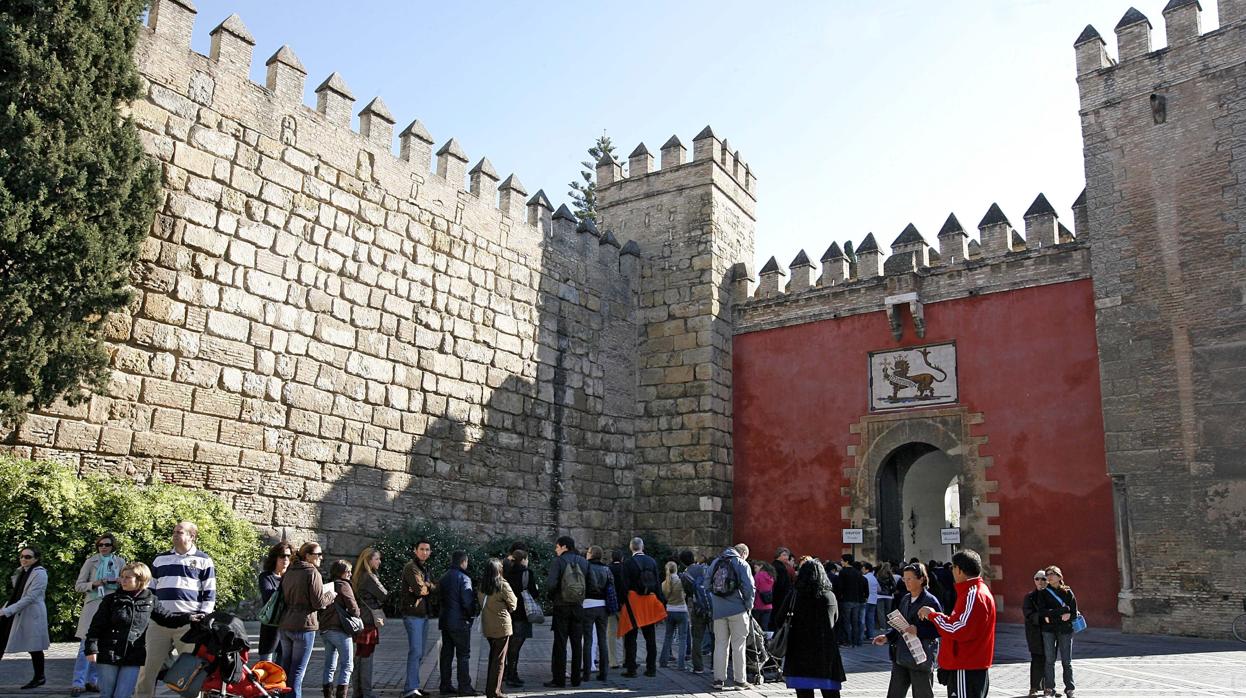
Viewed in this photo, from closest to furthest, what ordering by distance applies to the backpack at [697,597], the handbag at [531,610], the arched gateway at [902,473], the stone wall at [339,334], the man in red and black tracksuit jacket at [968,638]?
the man in red and black tracksuit jacket at [968,638] < the handbag at [531,610] < the backpack at [697,597] < the stone wall at [339,334] < the arched gateway at [902,473]

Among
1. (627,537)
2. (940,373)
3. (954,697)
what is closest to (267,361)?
(627,537)

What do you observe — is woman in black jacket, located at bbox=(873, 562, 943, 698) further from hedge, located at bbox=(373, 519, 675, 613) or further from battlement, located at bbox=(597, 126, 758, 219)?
battlement, located at bbox=(597, 126, 758, 219)

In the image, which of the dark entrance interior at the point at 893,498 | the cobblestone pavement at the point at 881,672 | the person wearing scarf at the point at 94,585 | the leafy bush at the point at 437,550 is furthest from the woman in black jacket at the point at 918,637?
the dark entrance interior at the point at 893,498

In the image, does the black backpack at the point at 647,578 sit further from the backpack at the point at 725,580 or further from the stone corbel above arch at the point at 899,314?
the stone corbel above arch at the point at 899,314

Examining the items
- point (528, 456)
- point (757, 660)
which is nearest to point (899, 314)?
point (528, 456)

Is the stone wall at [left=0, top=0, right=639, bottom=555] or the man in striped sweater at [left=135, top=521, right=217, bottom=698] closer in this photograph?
the man in striped sweater at [left=135, top=521, right=217, bottom=698]

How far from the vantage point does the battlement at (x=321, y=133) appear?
934 cm

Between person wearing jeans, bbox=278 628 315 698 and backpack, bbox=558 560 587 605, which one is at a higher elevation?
backpack, bbox=558 560 587 605

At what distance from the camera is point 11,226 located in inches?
271

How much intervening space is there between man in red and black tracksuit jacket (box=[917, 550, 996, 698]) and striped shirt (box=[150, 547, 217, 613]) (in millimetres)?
3759

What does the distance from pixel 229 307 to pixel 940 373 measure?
9195 mm

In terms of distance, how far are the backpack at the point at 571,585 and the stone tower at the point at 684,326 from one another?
7.03m

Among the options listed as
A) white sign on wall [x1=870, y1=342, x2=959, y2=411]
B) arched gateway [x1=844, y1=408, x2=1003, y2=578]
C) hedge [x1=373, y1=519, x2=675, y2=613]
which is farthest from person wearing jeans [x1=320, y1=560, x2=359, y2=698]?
white sign on wall [x1=870, y1=342, x2=959, y2=411]

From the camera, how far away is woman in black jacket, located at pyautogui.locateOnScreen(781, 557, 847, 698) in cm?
515
